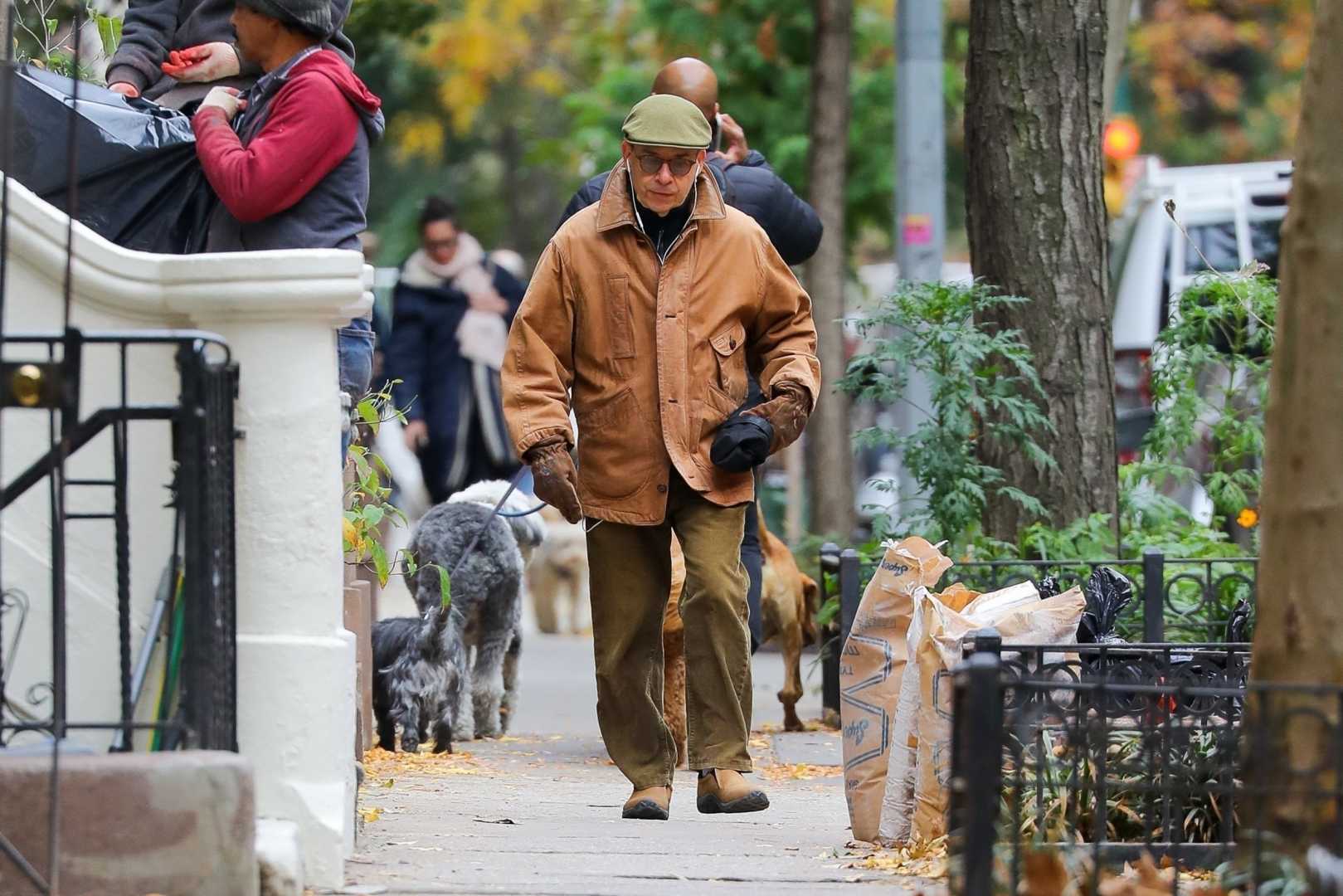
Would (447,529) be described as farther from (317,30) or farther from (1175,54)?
(1175,54)

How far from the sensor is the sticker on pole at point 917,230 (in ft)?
36.5

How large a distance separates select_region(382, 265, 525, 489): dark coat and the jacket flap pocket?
6.32 meters

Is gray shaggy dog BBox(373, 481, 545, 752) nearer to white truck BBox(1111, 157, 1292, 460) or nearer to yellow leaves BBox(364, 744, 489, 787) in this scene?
yellow leaves BBox(364, 744, 489, 787)

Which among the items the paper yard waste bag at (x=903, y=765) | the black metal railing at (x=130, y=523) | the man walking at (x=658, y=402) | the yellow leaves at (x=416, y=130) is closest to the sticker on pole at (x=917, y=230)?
the man walking at (x=658, y=402)

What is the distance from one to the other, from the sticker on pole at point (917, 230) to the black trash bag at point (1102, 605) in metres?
4.92

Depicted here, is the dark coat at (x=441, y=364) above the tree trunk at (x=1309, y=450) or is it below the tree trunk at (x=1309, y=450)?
above

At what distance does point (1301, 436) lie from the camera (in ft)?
14.2

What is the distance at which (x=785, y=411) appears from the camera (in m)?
5.94

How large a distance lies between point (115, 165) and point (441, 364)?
20.4ft

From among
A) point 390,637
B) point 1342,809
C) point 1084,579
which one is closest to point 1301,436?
point 1342,809

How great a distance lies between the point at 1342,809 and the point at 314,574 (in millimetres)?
2292

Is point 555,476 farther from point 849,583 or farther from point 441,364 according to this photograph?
point 441,364

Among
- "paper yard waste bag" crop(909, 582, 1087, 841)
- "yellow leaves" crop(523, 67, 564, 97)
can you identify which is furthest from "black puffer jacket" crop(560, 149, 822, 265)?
"yellow leaves" crop(523, 67, 564, 97)

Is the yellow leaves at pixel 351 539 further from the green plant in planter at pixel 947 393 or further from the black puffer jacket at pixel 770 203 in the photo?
the green plant in planter at pixel 947 393
